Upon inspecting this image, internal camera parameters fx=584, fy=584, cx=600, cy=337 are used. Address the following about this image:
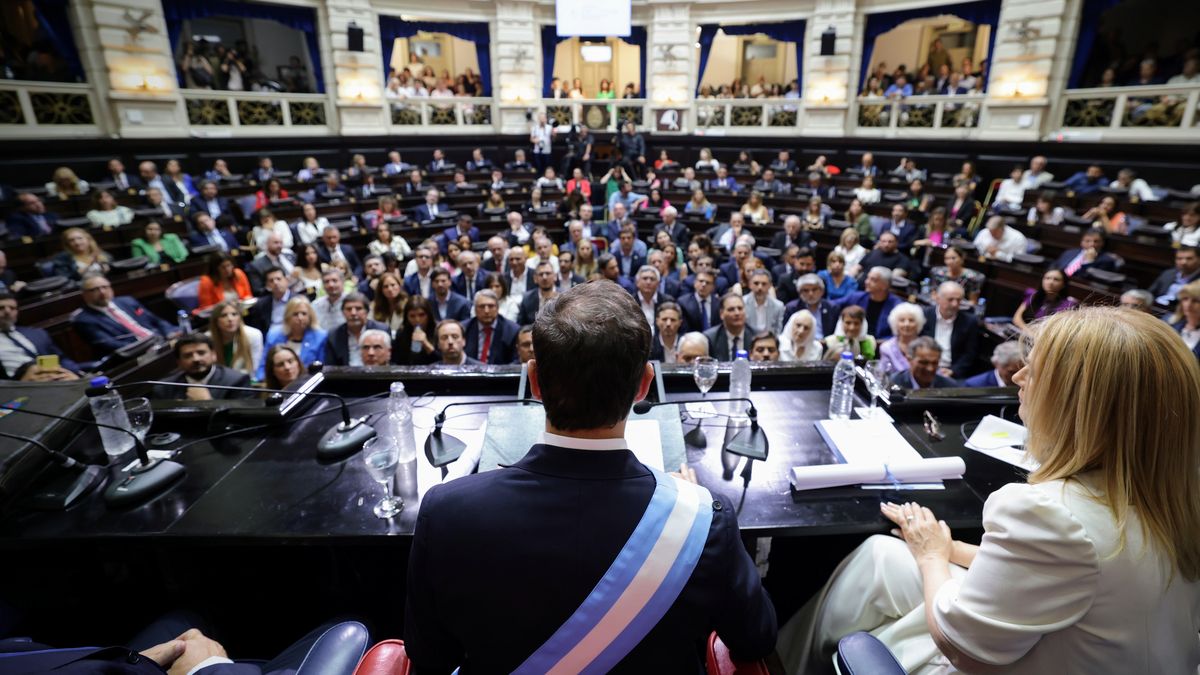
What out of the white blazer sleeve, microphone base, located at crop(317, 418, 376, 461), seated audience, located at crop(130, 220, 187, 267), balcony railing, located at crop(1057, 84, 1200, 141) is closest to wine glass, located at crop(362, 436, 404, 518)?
microphone base, located at crop(317, 418, 376, 461)

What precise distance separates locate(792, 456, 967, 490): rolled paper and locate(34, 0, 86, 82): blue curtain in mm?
12012

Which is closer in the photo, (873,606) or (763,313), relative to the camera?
(873,606)

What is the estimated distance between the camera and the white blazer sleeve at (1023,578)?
3.32 ft

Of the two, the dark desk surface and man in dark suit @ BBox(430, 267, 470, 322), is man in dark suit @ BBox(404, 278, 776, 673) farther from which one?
man in dark suit @ BBox(430, 267, 470, 322)

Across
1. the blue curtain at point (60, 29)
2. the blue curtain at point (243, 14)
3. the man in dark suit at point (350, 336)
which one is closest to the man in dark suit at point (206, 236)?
the man in dark suit at point (350, 336)

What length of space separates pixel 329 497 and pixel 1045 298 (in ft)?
18.4

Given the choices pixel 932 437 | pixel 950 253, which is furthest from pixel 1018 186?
pixel 932 437

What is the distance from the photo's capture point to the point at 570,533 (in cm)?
93

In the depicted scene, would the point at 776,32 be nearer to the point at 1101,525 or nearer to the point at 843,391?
the point at 843,391

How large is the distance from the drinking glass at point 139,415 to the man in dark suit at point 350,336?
88.4 inches

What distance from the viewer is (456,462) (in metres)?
1.78

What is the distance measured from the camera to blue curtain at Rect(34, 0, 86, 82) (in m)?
8.52

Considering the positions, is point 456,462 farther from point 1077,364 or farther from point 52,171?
point 52,171

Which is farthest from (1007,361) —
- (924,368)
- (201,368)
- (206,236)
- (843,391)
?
(206,236)
